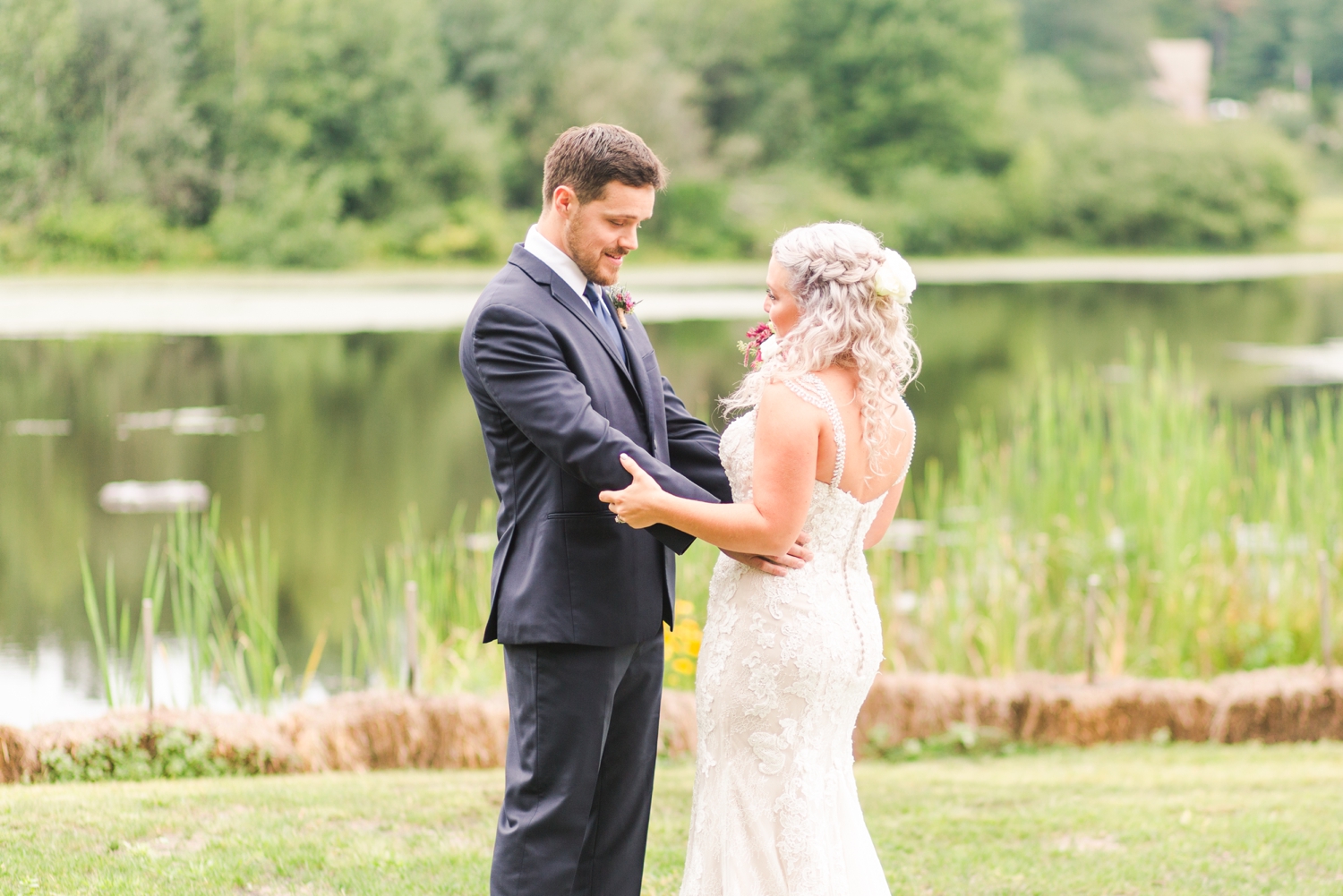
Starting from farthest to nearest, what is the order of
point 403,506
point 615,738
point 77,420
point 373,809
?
1. point 77,420
2. point 403,506
3. point 373,809
4. point 615,738

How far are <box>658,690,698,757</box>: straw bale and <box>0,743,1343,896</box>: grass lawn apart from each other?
0.46 metres

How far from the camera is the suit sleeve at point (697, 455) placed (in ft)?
8.74

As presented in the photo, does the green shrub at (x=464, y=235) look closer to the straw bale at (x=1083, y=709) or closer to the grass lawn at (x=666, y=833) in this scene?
the straw bale at (x=1083, y=709)

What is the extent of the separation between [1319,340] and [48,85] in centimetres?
2101

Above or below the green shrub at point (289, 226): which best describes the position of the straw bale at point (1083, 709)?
below

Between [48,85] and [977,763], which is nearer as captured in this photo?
[977,763]

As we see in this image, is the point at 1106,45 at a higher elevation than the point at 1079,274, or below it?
higher

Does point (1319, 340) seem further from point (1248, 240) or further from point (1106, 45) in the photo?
point (1106, 45)

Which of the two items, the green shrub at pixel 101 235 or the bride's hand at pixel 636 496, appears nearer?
the bride's hand at pixel 636 496

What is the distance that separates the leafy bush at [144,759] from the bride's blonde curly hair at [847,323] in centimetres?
266

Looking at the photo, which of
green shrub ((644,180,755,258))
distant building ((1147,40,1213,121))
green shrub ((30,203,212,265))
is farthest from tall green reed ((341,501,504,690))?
distant building ((1147,40,1213,121))

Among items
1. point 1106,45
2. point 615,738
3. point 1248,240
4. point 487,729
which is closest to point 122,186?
point 487,729

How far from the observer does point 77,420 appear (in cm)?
1515

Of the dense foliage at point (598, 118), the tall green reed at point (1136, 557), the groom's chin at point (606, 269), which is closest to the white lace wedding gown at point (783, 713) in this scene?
the groom's chin at point (606, 269)
